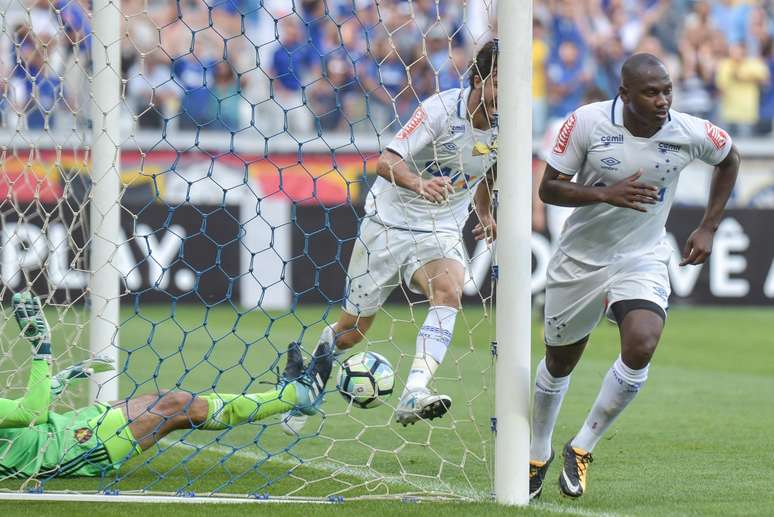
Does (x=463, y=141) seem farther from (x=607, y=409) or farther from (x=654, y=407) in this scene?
(x=654, y=407)

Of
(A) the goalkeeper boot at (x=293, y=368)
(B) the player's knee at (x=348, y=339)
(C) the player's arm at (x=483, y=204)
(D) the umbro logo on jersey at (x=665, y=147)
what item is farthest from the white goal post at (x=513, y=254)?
(B) the player's knee at (x=348, y=339)

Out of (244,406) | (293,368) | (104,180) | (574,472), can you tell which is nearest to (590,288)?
(574,472)

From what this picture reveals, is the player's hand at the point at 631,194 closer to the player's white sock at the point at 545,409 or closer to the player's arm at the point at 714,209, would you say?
the player's arm at the point at 714,209

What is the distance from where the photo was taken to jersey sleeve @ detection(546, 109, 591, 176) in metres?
5.29

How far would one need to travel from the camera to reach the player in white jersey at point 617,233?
5.11 m

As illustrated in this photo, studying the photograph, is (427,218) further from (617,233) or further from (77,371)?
(77,371)

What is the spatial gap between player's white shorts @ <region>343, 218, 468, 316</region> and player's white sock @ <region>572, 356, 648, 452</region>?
1527mm

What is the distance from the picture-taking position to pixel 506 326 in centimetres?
500

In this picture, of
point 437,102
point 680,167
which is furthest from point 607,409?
point 437,102

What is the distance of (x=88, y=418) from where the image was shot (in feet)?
18.2

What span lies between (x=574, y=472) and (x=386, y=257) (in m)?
2.06

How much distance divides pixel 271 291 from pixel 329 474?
29.9ft

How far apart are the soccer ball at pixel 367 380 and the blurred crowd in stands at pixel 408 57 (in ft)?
26.5

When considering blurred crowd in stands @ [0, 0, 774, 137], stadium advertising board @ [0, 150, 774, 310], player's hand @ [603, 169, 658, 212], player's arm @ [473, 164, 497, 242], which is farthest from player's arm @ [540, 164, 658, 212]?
blurred crowd in stands @ [0, 0, 774, 137]
